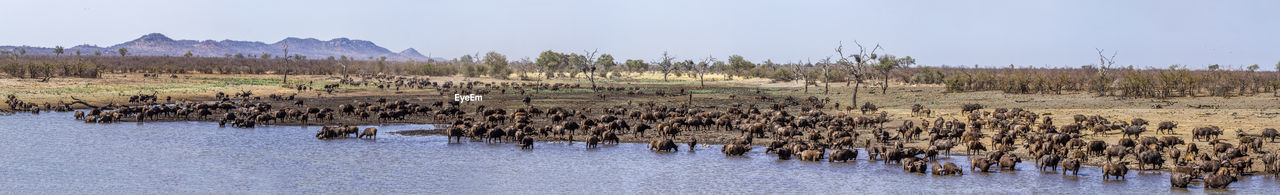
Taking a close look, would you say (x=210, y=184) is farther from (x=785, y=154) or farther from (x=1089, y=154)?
(x=1089, y=154)

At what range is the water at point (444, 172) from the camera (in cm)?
1973

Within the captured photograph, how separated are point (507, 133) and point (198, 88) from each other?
43062 mm

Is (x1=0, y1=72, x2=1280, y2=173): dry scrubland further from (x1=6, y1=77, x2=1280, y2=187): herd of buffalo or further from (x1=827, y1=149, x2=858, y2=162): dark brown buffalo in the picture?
(x1=827, y1=149, x2=858, y2=162): dark brown buffalo

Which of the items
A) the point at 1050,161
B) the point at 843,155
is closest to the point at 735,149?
the point at 843,155

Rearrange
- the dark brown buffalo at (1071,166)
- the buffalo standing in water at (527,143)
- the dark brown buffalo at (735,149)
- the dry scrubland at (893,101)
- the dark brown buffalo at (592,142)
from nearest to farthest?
the dark brown buffalo at (1071,166)
the dark brown buffalo at (735,149)
the buffalo standing in water at (527,143)
the dark brown buffalo at (592,142)
the dry scrubland at (893,101)

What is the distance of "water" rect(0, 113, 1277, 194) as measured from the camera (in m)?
19.7

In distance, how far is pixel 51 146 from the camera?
27328mm

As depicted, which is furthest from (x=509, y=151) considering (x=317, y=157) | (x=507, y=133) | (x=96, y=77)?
(x=96, y=77)

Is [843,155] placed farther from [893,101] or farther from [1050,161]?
[893,101]

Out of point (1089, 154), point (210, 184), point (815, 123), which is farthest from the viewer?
point (815, 123)

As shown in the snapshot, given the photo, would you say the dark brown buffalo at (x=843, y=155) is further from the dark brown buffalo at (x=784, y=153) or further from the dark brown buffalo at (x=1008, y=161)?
the dark brown buffalo at (x=1008, y=161)

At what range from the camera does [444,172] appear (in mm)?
22547

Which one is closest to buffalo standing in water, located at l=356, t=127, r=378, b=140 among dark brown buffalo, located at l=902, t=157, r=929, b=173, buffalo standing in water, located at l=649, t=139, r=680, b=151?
buffalo standing in water, located at l=649, t=139, r=680, b=151

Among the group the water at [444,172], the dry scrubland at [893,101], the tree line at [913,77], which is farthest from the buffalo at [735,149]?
the tree line at [913,77]
